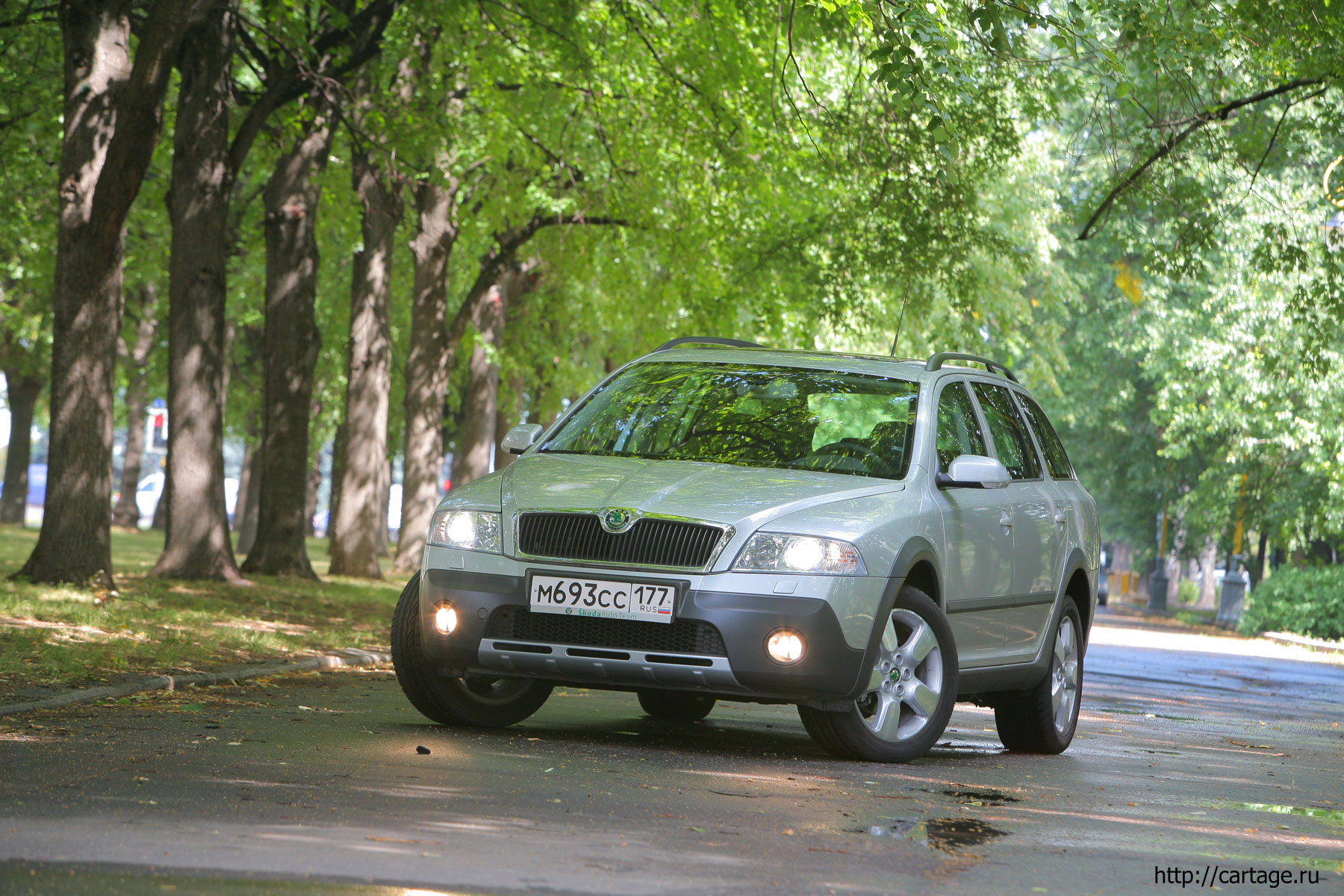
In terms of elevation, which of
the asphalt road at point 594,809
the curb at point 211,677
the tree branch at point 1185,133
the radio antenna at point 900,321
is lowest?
the asphalt road at point 594,809

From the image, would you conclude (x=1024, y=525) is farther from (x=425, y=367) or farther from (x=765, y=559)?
(x=425, y=367)

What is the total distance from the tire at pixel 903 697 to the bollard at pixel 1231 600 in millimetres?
33803

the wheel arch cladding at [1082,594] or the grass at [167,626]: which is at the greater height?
the wheel arch cladding at [1082,594]

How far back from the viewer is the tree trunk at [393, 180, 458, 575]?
25.7 metres

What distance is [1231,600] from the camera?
132 feet

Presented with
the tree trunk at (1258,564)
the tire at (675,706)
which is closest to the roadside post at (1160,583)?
the tree trunk at (1258,564)

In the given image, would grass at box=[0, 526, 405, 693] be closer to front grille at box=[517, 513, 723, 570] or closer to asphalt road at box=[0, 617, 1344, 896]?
asphalt road at box=[0, 617, 1344, 896]

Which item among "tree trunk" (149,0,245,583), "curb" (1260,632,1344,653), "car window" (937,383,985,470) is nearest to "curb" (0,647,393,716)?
"car window" (937,383,985,470)

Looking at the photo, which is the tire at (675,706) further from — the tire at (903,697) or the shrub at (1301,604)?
the shrub at (1301,604)

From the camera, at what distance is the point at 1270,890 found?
5.35 metres

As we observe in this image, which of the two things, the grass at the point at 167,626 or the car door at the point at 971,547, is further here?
the grass at the point at 167,626

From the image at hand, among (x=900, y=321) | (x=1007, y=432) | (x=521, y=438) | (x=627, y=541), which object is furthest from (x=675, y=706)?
(x=900, y=321)

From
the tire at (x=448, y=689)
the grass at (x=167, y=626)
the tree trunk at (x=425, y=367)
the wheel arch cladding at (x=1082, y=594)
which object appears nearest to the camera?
the tire at (x=448, y=689)

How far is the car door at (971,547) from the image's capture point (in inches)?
332
